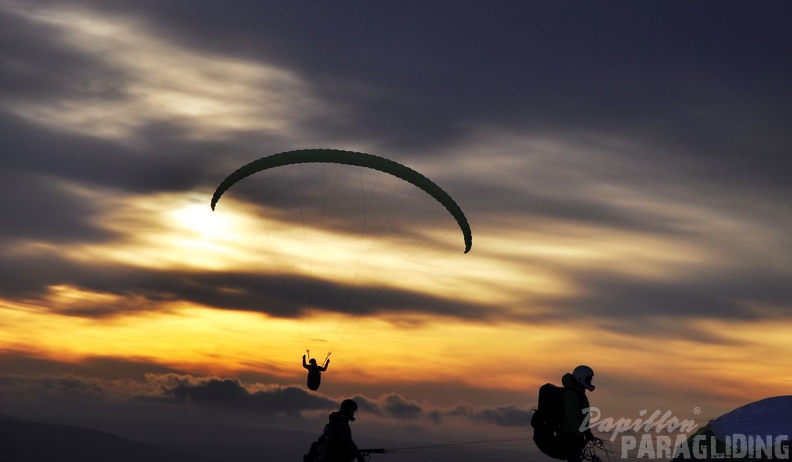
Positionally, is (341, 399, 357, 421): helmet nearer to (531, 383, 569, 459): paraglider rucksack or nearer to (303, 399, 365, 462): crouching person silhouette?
(303, 399, 365, 462): crouching person silhouette

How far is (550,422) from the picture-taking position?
2058 centimetres

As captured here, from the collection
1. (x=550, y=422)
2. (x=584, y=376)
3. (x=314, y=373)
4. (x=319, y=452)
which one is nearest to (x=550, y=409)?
(x=550, y=422)

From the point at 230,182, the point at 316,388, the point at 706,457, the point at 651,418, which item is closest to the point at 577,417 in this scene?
the point at 651,418

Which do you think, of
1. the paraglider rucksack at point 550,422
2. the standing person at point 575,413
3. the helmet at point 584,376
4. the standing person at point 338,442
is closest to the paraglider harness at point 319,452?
the standing person at point 338,442

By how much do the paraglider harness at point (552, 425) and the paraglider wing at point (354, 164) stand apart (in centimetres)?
1674

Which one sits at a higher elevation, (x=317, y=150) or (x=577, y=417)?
(x=317, y=150)

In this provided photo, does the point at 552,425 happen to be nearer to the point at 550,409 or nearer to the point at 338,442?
the point at 550,409

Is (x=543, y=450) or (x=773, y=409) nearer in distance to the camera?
(x=543, y=450)

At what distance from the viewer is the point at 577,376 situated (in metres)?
20.5

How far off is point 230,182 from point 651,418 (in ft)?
70.9

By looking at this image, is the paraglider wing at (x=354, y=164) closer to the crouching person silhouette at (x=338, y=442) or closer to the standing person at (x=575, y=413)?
the crouching person silhouette at (x=338, y=442)

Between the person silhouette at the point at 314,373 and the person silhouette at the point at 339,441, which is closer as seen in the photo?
the person silhouette at the point at 339,441

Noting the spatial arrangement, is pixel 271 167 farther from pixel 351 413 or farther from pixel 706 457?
pixel 706 457

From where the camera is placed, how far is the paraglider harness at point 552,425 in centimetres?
2039
